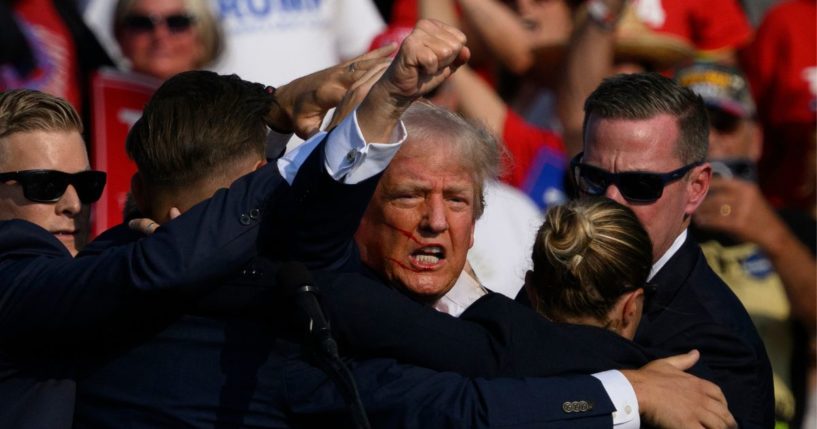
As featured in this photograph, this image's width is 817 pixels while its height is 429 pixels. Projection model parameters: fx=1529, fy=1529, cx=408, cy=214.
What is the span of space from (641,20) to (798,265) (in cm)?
169

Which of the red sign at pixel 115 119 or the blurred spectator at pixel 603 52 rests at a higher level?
the blurred spectator at pixel 603 52

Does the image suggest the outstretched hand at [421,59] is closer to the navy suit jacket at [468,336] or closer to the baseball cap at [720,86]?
the navy suit jacket at [468,336]

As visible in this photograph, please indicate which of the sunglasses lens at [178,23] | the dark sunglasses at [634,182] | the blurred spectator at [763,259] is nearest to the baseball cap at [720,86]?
the blurred spectator at [763,259]

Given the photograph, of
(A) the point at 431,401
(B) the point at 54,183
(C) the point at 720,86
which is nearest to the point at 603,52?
(C) the point at 720,86

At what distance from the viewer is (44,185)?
423cm

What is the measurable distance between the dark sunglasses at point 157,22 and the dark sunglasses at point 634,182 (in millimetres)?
2973

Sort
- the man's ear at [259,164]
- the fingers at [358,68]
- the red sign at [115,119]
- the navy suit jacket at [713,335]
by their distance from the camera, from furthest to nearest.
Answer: the red sign at [115,119] < the navy suit jacket at [713,335] < the fingers at [358,68] < the man's ear at [259,164]

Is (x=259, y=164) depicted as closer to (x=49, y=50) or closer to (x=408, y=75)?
(x=408, y=75)

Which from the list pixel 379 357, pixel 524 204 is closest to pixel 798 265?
pixel 524 204

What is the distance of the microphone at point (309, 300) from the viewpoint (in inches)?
120

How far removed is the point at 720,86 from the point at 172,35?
8.27ft

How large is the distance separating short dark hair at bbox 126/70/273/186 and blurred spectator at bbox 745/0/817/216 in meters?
4.27

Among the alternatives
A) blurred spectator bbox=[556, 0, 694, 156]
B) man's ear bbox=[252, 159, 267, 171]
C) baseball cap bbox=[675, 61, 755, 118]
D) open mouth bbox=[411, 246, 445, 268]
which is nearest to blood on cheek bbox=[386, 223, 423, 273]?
open mouth bbox=[411, 246, 445, 268]

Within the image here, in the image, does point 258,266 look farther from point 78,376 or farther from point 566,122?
point 566,122
